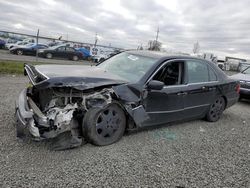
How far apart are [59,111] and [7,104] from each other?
259 cm

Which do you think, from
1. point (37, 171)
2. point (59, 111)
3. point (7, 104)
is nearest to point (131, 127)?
point (59, 111)

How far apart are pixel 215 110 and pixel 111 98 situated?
10.1ft

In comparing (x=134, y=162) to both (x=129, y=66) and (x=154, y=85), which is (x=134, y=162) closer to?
(x=154, y=85)

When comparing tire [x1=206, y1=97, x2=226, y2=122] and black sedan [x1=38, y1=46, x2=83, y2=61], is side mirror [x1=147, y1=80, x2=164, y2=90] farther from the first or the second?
black sedan [x1=38, y1=46, x2=83, y2=61]

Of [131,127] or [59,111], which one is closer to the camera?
[59,111]

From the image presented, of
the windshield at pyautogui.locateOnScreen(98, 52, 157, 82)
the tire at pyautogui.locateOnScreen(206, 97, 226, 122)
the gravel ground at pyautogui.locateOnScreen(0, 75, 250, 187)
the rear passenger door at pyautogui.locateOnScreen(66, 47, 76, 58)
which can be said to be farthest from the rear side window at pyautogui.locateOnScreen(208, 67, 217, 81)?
the rear passenger door at pyautogui.locateOnScreen(66, 47, 76, 58)

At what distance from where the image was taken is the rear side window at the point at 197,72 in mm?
4543

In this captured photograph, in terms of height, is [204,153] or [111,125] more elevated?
[111,125]

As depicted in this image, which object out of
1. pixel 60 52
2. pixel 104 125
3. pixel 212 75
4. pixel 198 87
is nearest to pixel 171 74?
pixel 198 87

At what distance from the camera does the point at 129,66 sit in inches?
169

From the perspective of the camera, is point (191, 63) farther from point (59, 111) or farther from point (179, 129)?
point (59, 111)

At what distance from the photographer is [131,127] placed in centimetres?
376

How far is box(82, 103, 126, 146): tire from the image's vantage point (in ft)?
10.7

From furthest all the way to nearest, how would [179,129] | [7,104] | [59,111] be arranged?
[7,104]
[179,129]
[59,111]
